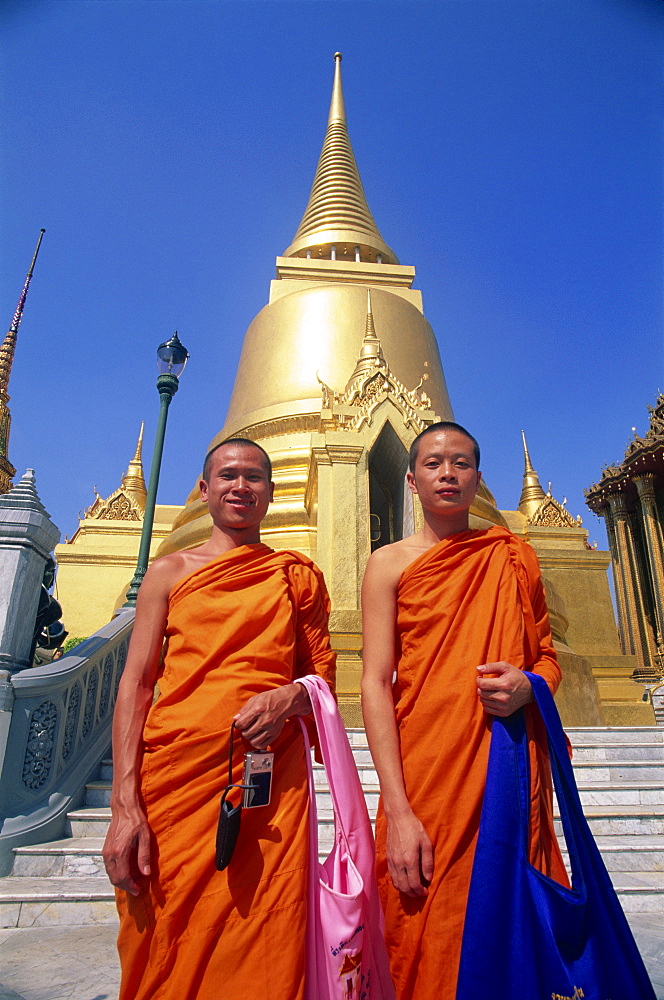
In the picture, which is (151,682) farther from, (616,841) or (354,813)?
(616,841)

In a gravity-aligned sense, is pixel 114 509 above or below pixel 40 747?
above

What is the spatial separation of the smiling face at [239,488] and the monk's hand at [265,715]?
70cm

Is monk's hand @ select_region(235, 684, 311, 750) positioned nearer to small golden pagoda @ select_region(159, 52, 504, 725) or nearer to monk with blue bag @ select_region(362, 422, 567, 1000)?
monk with blue bag @ select_region(362, 422, 567, 1000)

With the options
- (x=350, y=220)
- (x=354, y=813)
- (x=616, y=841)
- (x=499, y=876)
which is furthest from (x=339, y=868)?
(x=350, y=220)

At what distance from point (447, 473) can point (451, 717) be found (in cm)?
83

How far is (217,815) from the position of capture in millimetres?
1804

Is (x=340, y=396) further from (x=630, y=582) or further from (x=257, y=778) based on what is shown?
(x=630, y=582)

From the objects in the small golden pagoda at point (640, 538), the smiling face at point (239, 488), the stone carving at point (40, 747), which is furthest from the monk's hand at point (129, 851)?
the small golden pagoda at point (640, 538)

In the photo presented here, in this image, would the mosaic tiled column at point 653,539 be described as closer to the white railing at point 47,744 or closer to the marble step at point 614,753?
the marble step at point 614,753

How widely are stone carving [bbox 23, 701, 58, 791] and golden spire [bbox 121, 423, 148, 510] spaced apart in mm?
16143

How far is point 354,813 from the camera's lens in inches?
74.9

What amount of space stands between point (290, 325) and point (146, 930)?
13.4 metres

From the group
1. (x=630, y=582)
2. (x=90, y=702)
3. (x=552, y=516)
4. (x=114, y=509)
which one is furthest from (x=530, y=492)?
(x=90, y=702)

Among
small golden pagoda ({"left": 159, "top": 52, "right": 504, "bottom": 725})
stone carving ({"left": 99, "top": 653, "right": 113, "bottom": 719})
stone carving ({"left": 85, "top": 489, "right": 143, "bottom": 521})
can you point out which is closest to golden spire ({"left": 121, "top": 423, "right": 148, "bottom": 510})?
stone carving ({"left": 85, "top": 489, "right": 143, "bottom": 521})
